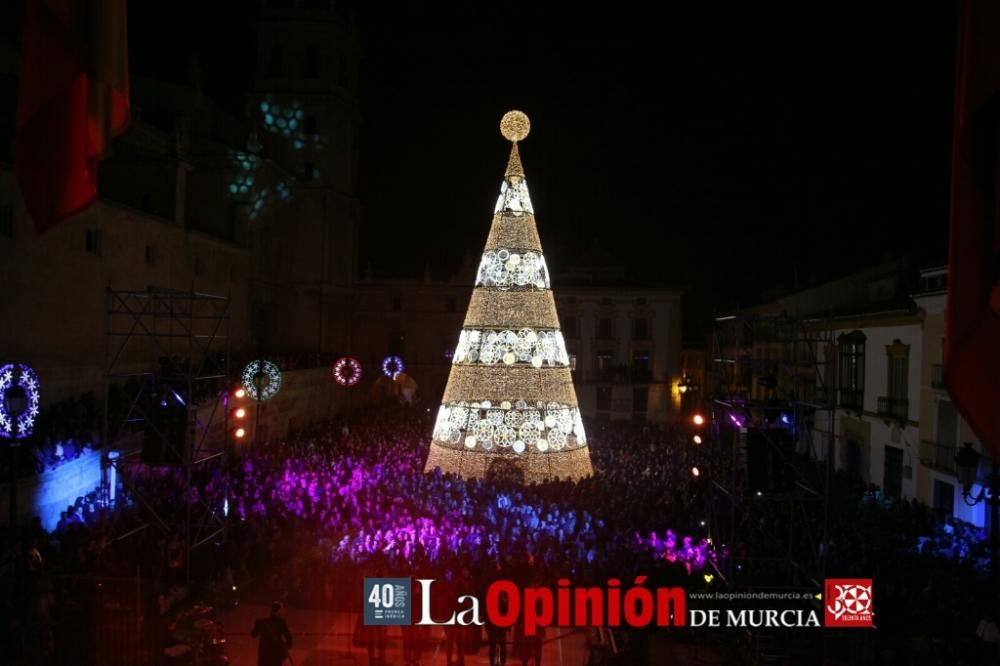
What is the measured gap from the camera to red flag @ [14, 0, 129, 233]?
182 inches

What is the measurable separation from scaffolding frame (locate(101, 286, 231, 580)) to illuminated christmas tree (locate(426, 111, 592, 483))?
626 centimetres

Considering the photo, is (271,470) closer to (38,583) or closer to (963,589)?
(38,583)

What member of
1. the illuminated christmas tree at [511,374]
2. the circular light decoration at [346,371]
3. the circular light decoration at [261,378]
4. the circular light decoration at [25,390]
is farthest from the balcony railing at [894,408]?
the circular light decoration at [25,390]

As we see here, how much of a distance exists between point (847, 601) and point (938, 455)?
42.5 feet

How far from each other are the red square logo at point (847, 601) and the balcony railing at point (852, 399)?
16.9m

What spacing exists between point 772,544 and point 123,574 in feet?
36.8

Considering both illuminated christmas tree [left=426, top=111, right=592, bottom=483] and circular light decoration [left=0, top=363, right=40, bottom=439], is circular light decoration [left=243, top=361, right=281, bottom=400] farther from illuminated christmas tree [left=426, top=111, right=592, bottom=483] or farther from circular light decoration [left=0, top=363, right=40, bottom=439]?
circular light decoration [left=0, top=363, right=40, bottom=439]

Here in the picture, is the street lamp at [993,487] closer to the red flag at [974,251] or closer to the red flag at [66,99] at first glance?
the red flag at [974,251]

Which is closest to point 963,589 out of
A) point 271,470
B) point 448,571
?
point 448,571

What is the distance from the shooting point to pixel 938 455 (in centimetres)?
2091

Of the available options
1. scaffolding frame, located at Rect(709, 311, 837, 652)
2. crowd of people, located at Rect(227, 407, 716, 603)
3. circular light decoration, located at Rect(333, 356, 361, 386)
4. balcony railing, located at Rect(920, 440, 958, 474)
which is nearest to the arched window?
balcony railing, located at Rect(920, 440, 958, 474)

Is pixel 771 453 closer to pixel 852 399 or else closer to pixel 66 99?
pixel 66 99

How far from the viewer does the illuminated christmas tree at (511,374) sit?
64.7ft

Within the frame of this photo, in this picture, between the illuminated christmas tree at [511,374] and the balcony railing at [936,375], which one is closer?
the illuminated christmas tree at [511,374]
